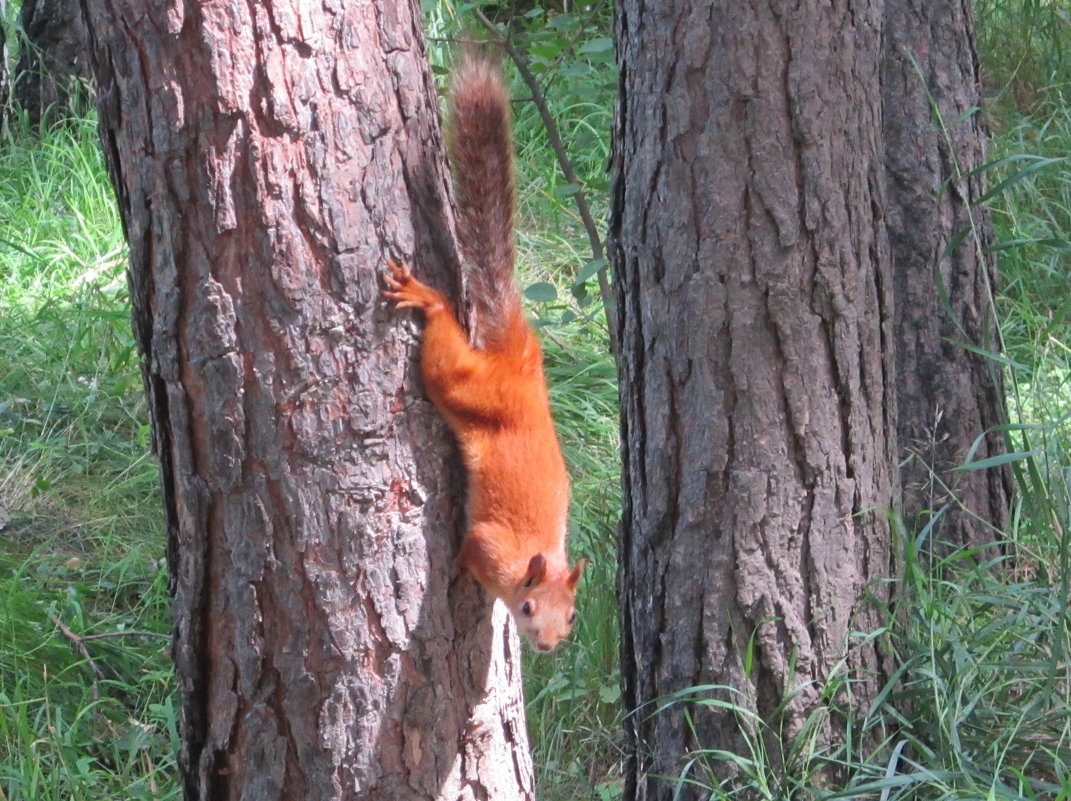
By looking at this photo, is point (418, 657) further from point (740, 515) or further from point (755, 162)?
point (755, 162)

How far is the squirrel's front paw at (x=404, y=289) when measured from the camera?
73.4 inches

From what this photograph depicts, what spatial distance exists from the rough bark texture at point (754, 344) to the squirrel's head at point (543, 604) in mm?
168

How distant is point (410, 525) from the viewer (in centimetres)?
199

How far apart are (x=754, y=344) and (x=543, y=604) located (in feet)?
2.15

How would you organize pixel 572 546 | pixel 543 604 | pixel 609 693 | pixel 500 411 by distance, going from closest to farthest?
pixel 500 411 → pixel 543 604 → pixel 609 693 → pixel 572 546

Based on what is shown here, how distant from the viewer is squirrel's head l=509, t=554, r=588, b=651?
2307 millimetres

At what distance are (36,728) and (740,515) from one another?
6.03 ft

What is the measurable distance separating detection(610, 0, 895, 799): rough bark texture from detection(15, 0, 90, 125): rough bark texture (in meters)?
4.55

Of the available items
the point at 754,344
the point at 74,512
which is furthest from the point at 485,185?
the point at 74,512

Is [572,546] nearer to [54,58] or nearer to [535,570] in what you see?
[535,570]

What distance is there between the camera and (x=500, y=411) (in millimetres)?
2207

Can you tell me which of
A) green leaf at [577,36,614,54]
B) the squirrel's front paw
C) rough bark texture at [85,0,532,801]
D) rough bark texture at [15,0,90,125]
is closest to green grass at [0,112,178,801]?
rough bark texture at [15,0,90,125]

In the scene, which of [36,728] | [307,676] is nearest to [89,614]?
[36,728]

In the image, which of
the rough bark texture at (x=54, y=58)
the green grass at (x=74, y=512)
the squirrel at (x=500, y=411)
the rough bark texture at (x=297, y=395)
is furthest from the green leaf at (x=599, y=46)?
the rough bark texture at (x=54, y=58)
